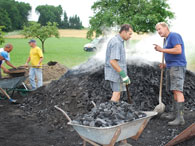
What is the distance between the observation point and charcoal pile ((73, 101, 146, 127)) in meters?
3.02

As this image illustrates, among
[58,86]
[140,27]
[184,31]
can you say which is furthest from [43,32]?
[58,86]

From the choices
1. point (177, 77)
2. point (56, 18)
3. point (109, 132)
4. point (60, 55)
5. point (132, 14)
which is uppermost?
point (56, 18)

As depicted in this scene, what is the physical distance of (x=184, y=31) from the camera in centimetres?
1681

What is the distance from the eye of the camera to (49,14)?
255 ft

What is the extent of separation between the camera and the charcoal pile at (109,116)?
3023 millimetres

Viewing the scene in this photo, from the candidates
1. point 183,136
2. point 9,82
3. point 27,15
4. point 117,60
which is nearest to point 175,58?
point 117,60

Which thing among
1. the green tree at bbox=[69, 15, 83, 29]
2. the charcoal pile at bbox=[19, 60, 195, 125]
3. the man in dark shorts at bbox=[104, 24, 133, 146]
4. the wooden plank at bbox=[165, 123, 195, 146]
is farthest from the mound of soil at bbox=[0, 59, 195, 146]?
the green tree at bbox=[69, 15, 83, 29]

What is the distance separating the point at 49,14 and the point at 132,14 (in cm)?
6421

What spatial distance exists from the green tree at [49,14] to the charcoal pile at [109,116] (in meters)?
74.3

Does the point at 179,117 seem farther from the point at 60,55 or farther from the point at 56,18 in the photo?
the point at 56,18

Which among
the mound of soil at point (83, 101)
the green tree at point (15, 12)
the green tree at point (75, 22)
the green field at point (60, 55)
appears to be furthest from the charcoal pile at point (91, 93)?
the green tree at point (75, 22)

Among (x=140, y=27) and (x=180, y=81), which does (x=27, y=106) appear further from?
(x=140, y=27)

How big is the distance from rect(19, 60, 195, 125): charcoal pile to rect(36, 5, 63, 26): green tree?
70513 millimetres

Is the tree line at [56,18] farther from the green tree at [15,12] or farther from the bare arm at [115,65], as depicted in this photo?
the bare arm at [115,65]
